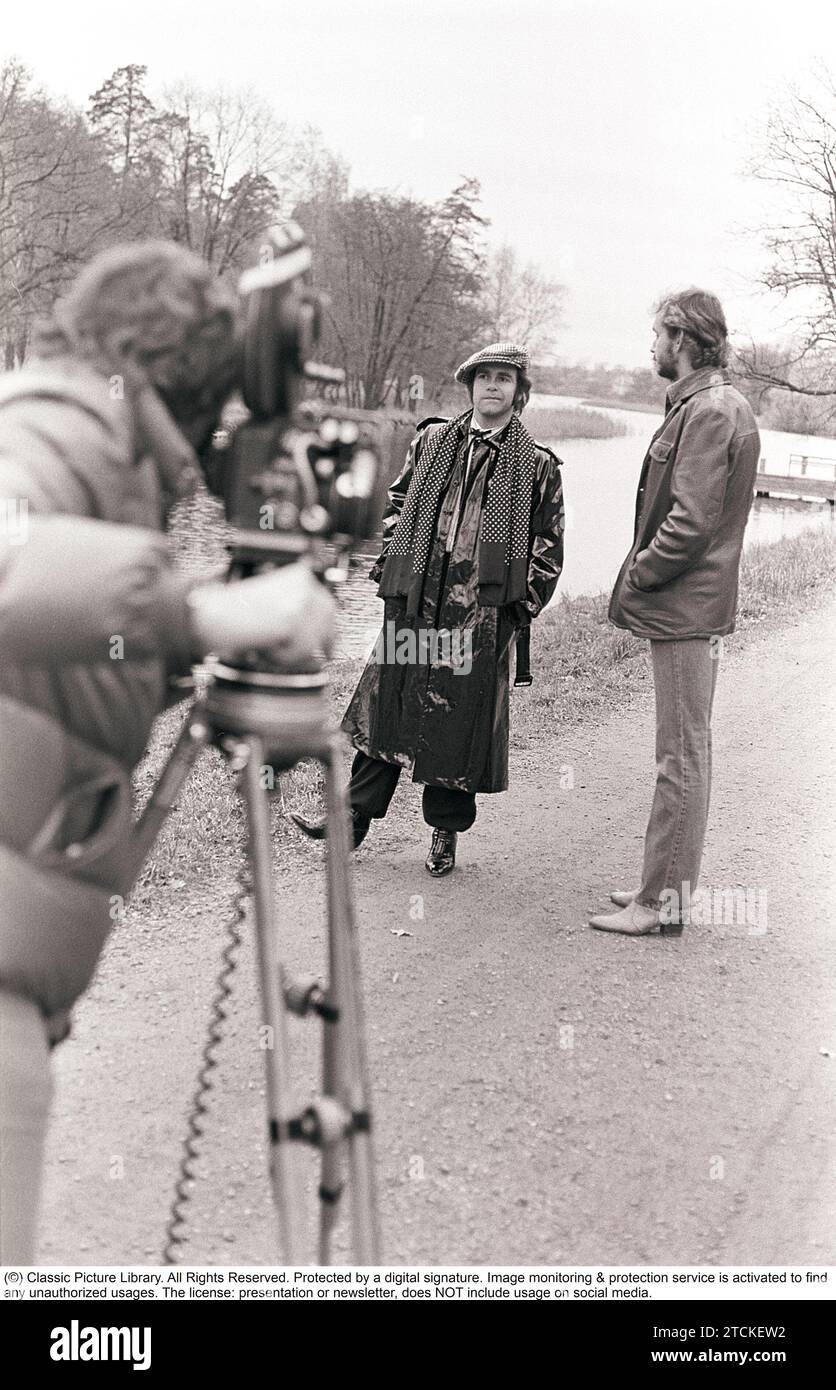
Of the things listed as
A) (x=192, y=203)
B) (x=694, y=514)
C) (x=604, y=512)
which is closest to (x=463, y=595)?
(x=694, y=514)

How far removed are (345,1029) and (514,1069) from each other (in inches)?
71.2

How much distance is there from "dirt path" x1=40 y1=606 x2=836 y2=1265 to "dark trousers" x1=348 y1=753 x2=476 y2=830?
0.68ft

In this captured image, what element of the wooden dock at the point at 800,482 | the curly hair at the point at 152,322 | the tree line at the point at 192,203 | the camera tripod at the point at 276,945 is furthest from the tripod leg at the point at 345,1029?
the wooden dock at the point at 800,482

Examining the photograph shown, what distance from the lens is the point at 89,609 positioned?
4.15 feet

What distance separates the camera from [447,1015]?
3434 mm

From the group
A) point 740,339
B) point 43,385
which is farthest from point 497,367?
point 740,339

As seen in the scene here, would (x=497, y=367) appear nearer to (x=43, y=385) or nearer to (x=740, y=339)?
(x=43, y=385)

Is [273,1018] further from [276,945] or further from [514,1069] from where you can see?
[514,1069]

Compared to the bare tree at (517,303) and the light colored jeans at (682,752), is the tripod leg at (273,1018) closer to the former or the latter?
the light colored jeans at (682,752)

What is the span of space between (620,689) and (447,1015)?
15.1 ft

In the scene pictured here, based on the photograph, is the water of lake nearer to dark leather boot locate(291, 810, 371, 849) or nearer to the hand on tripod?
dark leather boot locate(291, 810, 371, 849)

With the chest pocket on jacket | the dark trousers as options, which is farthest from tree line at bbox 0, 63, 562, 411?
the dark trousers

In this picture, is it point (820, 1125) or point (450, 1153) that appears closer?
point (450, 1153)

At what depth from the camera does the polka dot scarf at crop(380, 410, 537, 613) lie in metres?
4.35
